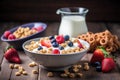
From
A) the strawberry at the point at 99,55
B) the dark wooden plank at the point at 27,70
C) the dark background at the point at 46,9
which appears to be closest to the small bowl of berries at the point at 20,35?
the dark wooden plank at the point at 27,70

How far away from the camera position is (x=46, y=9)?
254cm

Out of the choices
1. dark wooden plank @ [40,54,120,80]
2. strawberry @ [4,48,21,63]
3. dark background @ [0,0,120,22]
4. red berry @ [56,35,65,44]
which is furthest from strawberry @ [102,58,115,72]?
dark background @ [0,0,120,22]

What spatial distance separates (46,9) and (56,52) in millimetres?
1138

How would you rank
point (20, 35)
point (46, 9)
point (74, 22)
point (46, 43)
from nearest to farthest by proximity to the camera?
point (46, 43), point (20, 35), point (74, 22), point (46, 9)

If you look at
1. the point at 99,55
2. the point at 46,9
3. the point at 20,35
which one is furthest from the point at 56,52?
the point at 46,9

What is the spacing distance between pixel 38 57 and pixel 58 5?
1.14 metres

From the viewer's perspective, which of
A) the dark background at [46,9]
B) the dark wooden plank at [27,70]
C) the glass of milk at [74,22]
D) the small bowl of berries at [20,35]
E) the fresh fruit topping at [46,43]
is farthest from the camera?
the dark background at [46,9]

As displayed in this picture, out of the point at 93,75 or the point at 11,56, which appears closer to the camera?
the point at 93,75

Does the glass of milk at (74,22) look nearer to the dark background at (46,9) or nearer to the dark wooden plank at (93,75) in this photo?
the dark wooden plank at (93,75)

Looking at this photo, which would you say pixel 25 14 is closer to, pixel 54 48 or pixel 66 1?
pixel 66 1

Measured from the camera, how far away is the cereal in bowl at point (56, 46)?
1465 millimetres

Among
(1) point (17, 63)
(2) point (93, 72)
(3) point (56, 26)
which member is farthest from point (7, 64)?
(3) point (56, 26)

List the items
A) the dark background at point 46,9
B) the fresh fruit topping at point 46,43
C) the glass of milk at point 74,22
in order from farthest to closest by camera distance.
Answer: the dark background at point 46,9, the glass of milk at point 74,22, the fresh fruit topping at point 46,43

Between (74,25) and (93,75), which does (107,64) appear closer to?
(93,75)
